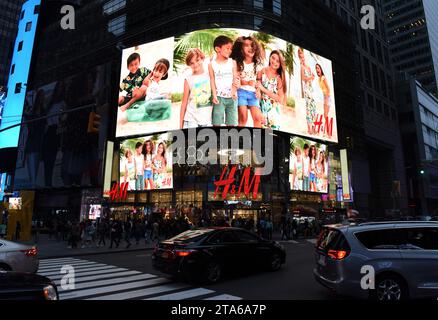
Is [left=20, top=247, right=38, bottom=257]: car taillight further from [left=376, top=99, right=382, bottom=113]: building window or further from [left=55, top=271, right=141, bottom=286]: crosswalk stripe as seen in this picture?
[left=376, top=99, right=382, bottom=113]: building window

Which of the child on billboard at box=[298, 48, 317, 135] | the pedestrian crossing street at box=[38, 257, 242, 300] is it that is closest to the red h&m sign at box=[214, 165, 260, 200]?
the child on billboard at box=[298, 48, 317, 135]

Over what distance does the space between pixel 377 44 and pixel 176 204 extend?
190 feet

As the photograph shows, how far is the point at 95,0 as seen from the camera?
61594 mm

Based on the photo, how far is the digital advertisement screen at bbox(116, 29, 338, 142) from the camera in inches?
1545

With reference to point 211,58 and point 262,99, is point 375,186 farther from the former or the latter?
point 211,58

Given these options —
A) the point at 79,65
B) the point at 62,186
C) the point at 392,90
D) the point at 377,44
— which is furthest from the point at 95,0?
the point at 392,90

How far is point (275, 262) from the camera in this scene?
1135 cm

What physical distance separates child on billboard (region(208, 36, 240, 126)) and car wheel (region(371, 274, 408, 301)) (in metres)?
32.0

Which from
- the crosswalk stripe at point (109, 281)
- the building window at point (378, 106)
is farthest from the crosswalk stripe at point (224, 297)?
the building window at point (378, 106)

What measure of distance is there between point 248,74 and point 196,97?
6510 mm

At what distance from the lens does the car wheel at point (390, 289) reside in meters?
6.65

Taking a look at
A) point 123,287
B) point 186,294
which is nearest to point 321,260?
point 186,294

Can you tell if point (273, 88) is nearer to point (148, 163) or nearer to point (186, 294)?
point (148, 163)

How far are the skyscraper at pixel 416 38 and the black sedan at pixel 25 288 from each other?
4587 inches
